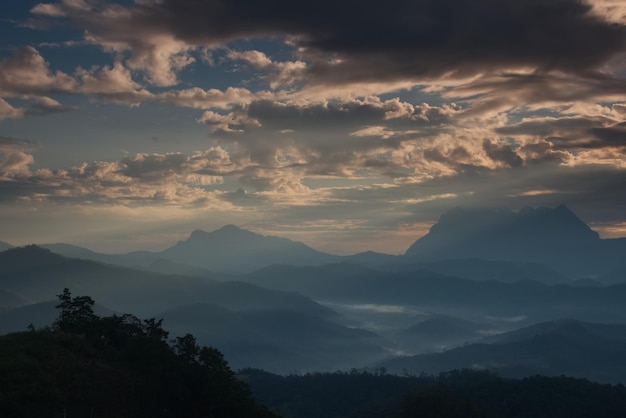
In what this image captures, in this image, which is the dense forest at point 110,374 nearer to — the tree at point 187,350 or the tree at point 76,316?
the tree at point 76,316

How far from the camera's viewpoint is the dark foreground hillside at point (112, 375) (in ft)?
209

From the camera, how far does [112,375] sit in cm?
7338

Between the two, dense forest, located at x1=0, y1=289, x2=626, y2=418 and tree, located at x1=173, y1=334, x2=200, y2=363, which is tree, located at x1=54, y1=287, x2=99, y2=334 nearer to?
dense forest, located at x1=0, y1=289, x2=626, y2=418

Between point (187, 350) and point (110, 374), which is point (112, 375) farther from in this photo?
point (187, 350)

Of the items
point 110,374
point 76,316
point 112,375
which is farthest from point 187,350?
point 76,316

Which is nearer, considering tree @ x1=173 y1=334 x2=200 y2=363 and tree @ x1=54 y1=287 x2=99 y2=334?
tree @ x1=173 y1=334 x2=200 y2=363

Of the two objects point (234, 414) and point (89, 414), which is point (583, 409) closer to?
point (234, 414)

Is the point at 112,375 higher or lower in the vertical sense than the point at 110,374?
lower

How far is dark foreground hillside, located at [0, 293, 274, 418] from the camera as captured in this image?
209ft

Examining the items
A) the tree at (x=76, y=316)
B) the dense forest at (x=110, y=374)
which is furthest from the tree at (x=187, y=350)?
the tree at (x=76, y=316)

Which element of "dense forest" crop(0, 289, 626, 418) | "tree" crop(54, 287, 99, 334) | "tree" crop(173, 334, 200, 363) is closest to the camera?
"dense forest" crop(0, 289, 626, 418)

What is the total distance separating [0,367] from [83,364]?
35.5 ft

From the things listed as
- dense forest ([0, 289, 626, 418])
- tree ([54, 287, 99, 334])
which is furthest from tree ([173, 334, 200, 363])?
tree ([54, 287, 99, 334])

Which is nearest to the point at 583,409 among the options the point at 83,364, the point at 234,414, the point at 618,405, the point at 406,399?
the point at 618,405
